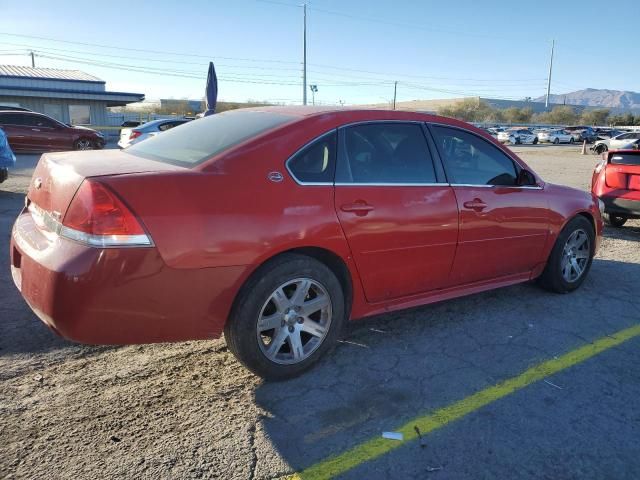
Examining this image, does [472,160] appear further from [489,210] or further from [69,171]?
[69,171]

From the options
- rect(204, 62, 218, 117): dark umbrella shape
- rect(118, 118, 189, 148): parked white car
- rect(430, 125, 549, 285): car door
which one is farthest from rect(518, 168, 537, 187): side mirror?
rect(118, 118, 189, 148): parked white car

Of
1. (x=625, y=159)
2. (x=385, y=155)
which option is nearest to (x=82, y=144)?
(x=625, y=159)

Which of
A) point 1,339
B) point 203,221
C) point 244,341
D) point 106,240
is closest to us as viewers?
point 106,240

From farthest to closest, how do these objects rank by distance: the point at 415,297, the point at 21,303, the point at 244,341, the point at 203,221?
the point at 21,303 → the point at 415,297 → the point at 244,341 → the point at 203,221

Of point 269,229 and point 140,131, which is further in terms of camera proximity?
point 140,131

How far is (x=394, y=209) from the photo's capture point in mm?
3443

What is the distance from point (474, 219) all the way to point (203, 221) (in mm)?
2180

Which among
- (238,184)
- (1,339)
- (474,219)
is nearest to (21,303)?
(1,339)

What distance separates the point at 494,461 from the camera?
2510 mm

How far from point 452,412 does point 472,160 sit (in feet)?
6.88

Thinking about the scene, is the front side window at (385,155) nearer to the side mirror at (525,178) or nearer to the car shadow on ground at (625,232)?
the side mirror at (525,178)

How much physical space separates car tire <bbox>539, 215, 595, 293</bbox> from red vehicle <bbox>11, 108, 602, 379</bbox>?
2.01 feet

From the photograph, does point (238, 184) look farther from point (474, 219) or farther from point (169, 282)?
point (474, 219)

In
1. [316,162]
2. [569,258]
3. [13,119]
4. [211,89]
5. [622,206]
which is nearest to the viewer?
A: [316,162]
